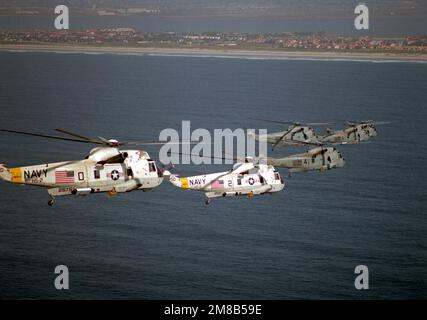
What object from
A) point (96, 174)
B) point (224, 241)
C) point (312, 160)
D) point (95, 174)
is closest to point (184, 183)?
point (96, 174)

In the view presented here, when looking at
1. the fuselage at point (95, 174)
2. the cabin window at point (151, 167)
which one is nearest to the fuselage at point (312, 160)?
the cabin window at point (151, 167)

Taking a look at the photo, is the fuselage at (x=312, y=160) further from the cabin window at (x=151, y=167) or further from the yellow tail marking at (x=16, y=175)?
the yellow tail marking at (x=16, y=175)

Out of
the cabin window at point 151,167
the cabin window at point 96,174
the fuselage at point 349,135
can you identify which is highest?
the fuselage at point 349,135

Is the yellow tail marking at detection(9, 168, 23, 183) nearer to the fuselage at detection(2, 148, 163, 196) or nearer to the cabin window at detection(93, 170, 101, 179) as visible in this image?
the fuselage at detection(2, 148, 163, 196)

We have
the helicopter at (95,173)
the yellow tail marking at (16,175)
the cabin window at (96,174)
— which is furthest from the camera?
the cabin window at (96,174)

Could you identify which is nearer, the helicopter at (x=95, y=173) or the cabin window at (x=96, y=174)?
the helicopter at (x=95, y=173)

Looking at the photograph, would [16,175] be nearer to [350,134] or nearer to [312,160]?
[312,160]

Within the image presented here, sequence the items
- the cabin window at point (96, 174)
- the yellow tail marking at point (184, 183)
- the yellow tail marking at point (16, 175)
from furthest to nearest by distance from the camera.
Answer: the yellow tail marking at point (184, 183)
the cabin window at point (96, 174)
the yellow tail marking at point (16, 175)
